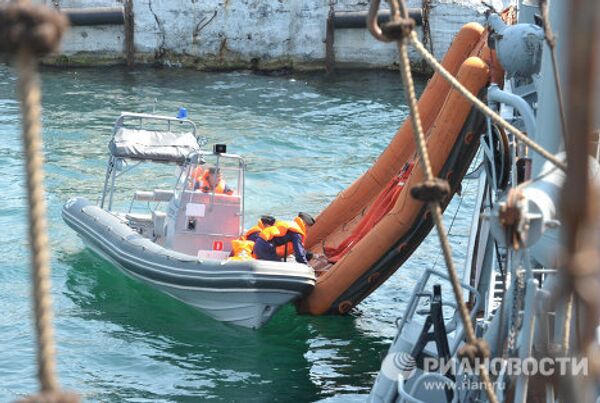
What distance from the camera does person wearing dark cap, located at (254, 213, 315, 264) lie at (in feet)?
36.9

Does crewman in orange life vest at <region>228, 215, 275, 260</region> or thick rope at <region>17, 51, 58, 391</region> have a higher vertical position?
thick rope at <region>17, 51, 58, 391</region>

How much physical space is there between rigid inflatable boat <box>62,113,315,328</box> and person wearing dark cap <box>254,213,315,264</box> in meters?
A: 0.32

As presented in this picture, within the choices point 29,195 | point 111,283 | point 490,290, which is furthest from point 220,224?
point 29,195

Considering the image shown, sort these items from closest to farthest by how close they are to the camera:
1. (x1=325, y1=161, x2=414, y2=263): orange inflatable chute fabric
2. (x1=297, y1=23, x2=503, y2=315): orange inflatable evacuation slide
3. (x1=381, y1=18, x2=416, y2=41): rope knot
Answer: (x1=381, y1=18, x2=416, y2=41): rope knot → (x1=297, y1=23, x2=503, y2=315): orange inflatable evacuation slide → (x1=325, y1=161, x2=414, y2=263): orange inflatable chute fabric

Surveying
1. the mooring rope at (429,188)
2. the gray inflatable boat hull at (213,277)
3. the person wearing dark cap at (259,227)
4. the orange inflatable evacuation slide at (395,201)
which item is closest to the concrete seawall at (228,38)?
the orange inflatable evacuation slide at (395,201)

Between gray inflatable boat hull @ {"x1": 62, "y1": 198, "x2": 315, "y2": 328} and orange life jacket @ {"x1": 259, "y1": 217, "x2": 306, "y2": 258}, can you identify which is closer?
gray inflatable boat hull @ {"x1": 62, "y1": 198, "x2": 315, "y2": 328}

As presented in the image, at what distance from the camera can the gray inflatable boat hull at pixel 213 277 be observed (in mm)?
10906

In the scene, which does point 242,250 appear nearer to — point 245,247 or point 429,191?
point 245,247

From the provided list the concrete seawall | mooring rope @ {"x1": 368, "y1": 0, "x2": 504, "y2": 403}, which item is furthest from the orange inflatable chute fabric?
the concrete seawall

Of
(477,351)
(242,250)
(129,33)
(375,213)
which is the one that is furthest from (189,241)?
(129,33)

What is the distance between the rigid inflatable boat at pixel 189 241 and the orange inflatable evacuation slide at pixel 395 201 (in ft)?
1.43

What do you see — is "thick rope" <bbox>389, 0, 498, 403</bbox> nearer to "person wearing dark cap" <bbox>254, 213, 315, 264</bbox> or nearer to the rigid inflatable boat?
the rigid inflatable boat

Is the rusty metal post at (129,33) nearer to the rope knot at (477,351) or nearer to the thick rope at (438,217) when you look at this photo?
the thick rope at (438,217)

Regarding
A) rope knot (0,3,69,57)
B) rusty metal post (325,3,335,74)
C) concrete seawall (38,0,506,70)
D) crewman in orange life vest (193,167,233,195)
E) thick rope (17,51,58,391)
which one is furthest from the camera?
concrete seawall (38,0,506,70)
